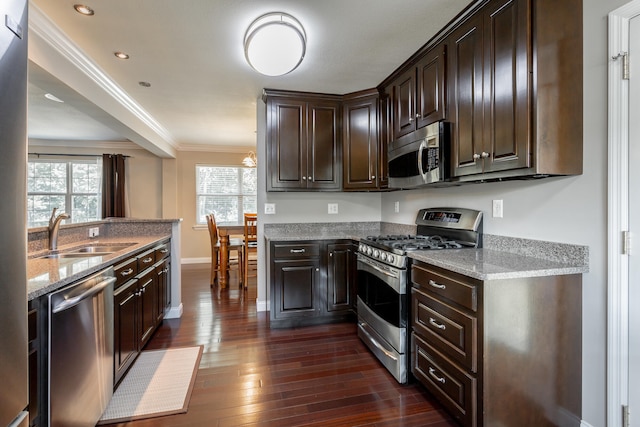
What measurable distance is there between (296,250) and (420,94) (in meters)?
1.78

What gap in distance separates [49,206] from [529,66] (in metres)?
7.70

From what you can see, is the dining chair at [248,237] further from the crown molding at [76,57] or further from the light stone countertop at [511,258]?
the light stone countertop at [511,258]

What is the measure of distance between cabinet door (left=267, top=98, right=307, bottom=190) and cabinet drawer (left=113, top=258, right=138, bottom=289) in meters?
1.46

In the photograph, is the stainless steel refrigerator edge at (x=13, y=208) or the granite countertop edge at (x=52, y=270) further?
the granite countertop edge at (x=52, y=270)

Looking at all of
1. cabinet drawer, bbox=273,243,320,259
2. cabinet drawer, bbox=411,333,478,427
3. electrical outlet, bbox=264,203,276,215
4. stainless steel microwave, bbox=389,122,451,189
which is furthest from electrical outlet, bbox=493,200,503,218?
electrical outlet, bbox=264,203,276,215

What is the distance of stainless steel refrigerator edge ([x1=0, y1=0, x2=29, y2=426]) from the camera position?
2.46ft

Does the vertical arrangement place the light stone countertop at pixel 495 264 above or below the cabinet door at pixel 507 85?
below

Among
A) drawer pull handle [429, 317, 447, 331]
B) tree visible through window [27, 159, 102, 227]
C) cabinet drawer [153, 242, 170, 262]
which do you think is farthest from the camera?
tree visible through window [27, 159, 102, 227]

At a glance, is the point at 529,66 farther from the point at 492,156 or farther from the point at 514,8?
the point at 492,156

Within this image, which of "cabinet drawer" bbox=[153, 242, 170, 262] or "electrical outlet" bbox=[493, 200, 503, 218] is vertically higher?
"electrical outlet" bbox=[493, 200, 503, 218]

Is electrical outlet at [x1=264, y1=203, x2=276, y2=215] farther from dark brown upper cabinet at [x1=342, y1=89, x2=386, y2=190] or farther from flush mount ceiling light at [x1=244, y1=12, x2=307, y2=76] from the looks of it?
→ flush mount ceiling light at [x1=244, y1=12, x2=307, y2=76]

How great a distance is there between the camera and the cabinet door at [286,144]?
3221mm

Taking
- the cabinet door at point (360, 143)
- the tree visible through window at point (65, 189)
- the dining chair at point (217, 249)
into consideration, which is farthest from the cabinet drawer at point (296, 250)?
the tree visible through window at point (65, 189)

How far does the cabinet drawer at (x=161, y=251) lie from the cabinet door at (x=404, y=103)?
2.44 meters
